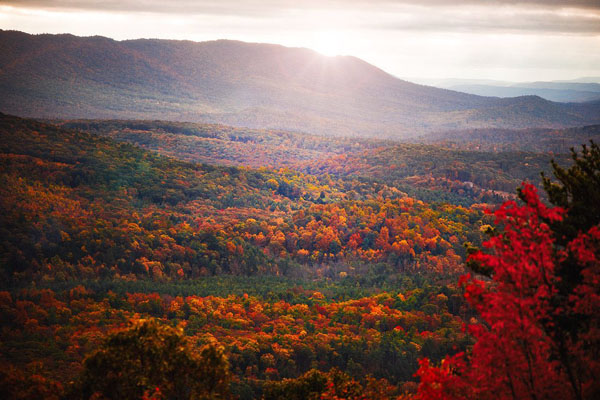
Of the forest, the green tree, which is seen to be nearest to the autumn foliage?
the forest

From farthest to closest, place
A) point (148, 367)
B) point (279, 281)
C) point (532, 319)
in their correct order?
point (279, 281) < point (148, 367) < point (532, 319)

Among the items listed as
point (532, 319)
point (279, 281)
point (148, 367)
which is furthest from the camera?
point (279, 281)

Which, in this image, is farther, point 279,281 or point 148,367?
point 279,281

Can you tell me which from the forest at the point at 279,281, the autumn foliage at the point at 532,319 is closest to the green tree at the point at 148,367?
the forest at the point at 279,281

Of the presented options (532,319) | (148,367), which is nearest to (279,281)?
(148,367)

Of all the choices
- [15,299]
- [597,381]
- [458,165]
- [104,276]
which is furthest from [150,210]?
[458,165]

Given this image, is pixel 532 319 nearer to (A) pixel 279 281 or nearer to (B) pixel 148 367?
(B) pixel 148 367

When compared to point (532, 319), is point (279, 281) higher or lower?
lower

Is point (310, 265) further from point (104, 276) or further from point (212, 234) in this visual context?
point (104, 276)
